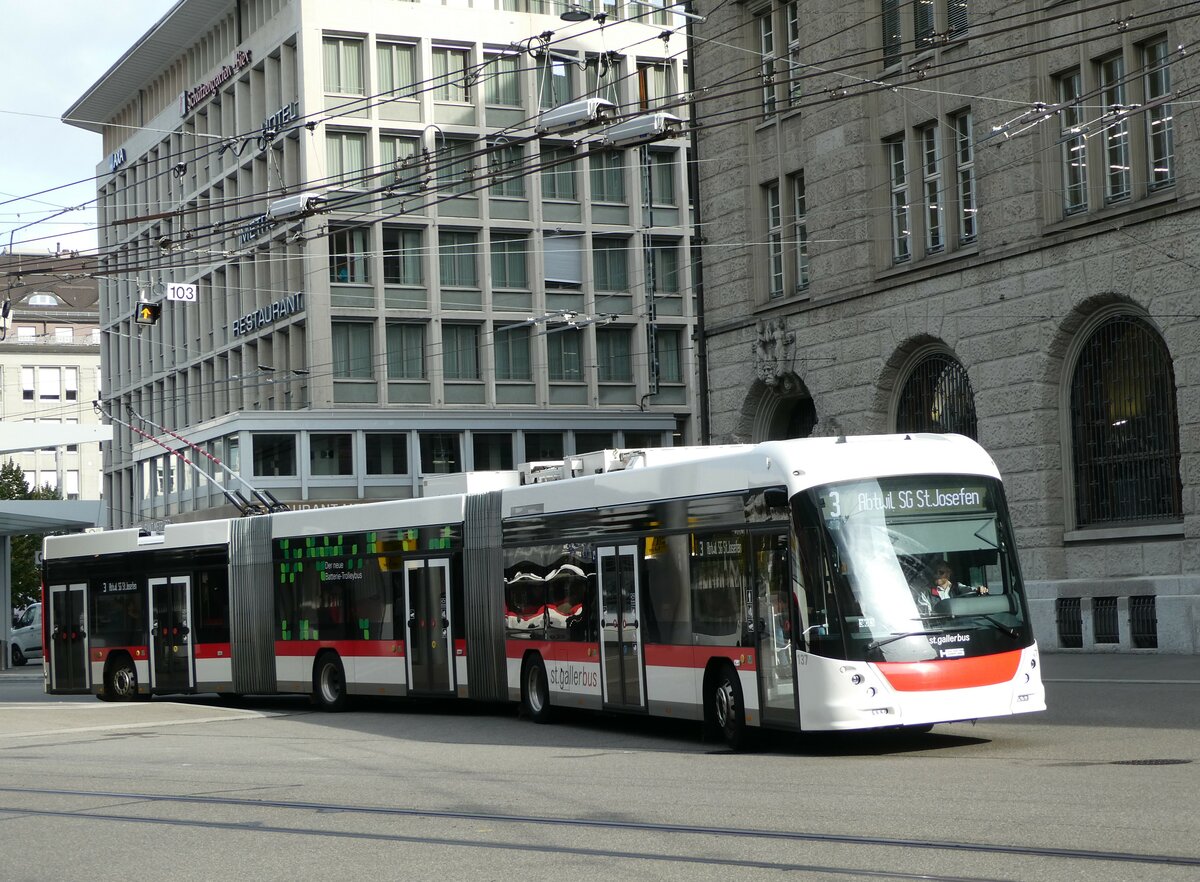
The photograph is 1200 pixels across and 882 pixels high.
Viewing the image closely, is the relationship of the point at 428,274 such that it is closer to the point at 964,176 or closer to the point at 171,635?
the point at 964,176

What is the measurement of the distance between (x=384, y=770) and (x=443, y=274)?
42511 mm

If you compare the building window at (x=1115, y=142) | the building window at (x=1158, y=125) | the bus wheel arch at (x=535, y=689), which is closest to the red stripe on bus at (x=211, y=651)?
the bus wheel arch at (x=535, y=689)

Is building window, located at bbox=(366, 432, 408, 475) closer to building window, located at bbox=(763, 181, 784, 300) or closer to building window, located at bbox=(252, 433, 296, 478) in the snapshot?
building window, located at bbox=(252, 433, 296, 478)

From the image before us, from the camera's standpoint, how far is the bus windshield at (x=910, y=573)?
14508 millimetres

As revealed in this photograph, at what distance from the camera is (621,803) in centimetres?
1180

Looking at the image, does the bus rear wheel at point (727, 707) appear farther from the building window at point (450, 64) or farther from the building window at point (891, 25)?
the building window at point (450, 64)

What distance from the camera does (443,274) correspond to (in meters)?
56.9

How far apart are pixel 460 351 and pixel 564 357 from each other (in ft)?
11.8

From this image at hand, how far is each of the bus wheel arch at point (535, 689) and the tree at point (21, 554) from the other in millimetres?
53346

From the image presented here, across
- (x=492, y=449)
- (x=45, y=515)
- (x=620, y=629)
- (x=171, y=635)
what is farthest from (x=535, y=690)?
(x=492, y=449)

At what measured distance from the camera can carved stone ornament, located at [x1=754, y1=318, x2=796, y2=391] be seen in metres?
34.4

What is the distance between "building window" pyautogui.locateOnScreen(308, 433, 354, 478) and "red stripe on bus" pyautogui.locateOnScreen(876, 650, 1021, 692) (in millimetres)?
41978

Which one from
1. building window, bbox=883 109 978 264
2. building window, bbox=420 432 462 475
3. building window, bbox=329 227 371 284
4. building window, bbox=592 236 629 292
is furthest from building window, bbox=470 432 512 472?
building window, bbox=883 109 978 264

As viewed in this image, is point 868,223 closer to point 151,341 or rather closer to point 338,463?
point 338,463
